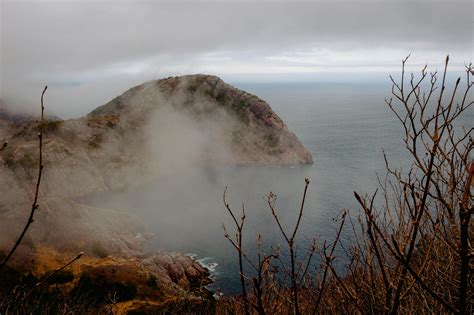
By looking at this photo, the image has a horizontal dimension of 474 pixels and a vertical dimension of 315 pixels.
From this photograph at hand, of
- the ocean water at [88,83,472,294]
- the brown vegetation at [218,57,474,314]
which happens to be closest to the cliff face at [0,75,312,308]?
the ocean water at [88,83,472,294]

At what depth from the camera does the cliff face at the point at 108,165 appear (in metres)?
76.4

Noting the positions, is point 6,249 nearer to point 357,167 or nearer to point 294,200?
point 294,200

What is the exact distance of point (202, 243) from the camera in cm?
9538

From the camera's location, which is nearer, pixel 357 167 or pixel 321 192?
pixel 321 192

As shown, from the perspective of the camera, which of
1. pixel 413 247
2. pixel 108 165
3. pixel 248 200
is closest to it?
pixel 413 247

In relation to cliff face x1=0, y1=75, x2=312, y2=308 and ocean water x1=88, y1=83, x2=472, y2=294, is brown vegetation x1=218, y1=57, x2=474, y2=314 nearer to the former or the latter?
ocean water x1=88, y1=83, x2=472, y2=294

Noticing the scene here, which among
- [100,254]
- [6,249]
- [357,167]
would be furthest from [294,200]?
[6,249]

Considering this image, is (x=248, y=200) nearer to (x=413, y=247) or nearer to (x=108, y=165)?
(x=108, y=165)

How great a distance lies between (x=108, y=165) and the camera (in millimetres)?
153125

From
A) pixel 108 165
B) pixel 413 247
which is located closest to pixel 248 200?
pixel 108 165

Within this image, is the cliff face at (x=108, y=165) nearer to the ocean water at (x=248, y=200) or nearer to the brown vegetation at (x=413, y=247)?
the ocean water at (x=248, y=200)

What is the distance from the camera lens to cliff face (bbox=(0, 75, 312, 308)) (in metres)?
76.4

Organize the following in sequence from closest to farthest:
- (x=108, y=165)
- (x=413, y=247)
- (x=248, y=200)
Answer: (x=413, y=247) → (x=248, y=200) → (x=108, y=165)

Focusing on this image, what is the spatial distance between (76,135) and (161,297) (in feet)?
382
